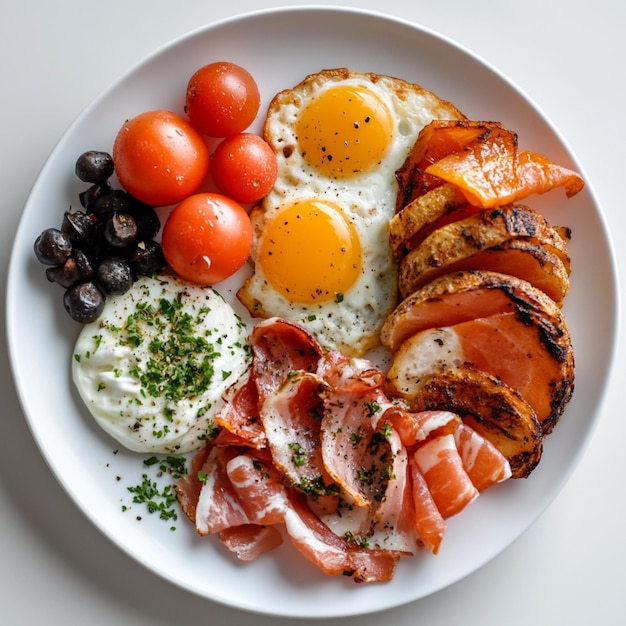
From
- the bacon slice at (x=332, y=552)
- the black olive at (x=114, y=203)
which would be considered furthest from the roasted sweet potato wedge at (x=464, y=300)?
the black olive at (x=114, y=203)

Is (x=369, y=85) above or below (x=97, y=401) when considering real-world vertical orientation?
above

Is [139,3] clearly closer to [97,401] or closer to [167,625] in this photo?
[97,401]

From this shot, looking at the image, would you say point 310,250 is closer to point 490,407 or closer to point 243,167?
point 243,167

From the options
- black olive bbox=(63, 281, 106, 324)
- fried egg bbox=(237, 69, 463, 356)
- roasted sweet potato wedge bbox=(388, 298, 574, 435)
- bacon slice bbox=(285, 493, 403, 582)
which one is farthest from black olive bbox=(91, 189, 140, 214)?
bacon slice bbox=(285, 493, 403, 582)

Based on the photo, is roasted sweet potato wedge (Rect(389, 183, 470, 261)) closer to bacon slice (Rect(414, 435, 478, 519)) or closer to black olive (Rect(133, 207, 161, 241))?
bacon slice (Rect(414, 435, 478, 519))

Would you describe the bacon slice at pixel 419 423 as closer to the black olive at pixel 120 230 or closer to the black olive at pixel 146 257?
the black olive at pixel 146 257

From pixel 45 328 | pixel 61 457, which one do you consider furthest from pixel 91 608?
pixel 45 328

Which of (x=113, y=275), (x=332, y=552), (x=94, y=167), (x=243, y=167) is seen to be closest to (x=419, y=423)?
(x=332, y=552)
